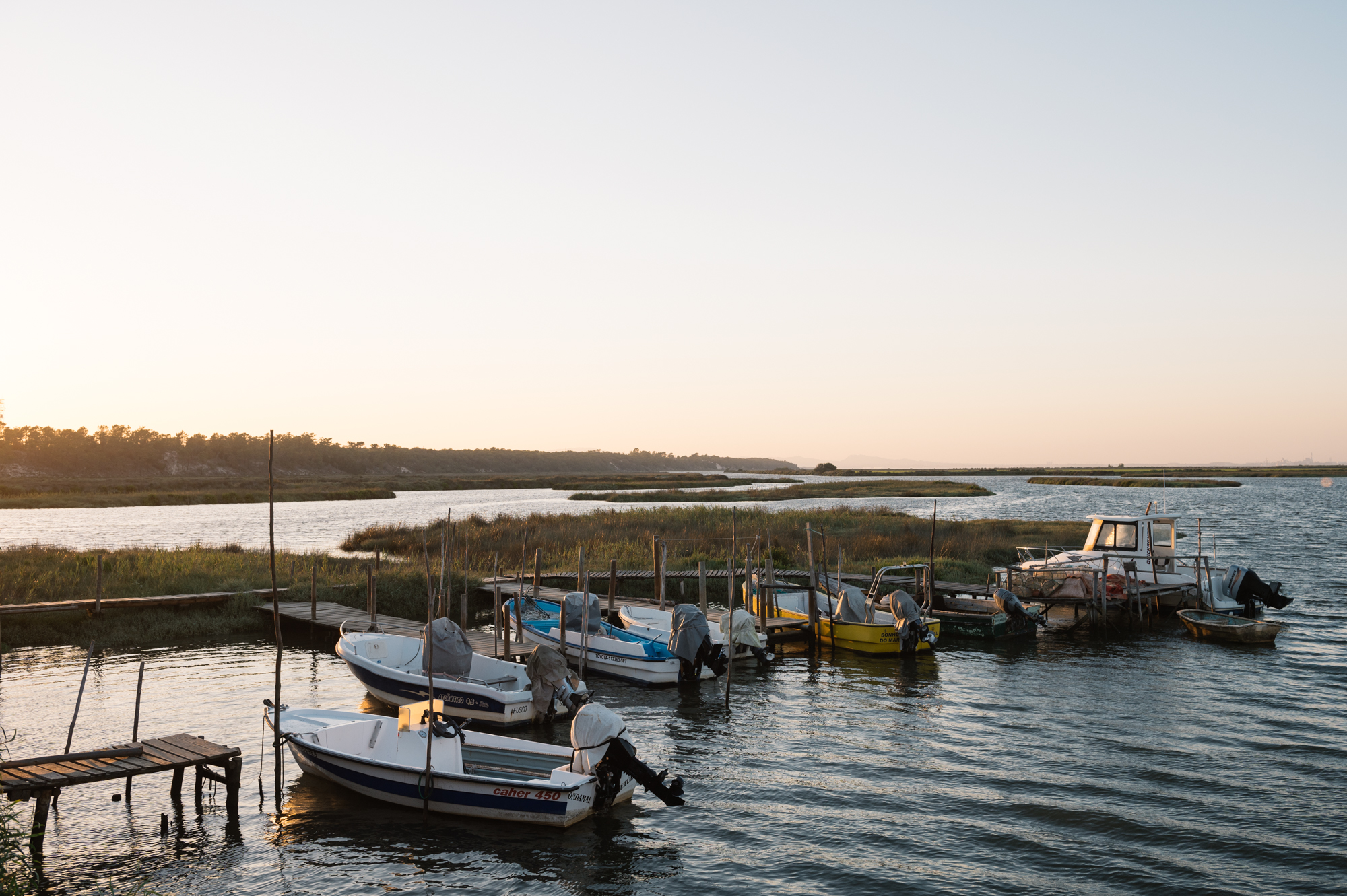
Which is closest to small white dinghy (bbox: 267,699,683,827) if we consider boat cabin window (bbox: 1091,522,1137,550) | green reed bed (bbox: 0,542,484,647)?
green reed bed (bbox: 0,542,484,647)

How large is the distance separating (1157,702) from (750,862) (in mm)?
11914

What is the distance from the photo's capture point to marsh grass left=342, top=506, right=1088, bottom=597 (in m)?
36.2

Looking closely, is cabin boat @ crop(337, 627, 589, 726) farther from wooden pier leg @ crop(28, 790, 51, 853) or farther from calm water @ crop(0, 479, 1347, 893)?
wooden pier leg @ crop(28, 790, 51, 853)

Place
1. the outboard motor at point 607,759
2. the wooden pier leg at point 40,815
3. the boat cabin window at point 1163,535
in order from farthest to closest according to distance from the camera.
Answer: the boat cabin window at point 1163,535, the outboard motor at point 607,759, the wooden pier leg at point 40,815

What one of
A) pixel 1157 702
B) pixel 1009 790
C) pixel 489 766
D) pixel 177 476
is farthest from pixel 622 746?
pixel 177 476

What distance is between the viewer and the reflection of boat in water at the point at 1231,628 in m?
23.9

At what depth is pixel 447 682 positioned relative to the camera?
16.5 m

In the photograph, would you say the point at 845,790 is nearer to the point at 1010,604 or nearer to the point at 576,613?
the point at 576,613

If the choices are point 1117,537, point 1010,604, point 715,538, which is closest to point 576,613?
point 715,538

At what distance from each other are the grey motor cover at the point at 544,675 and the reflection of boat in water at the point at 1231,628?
19.4m

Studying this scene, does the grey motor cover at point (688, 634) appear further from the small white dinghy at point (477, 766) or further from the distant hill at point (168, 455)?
the distant hill at point (168, 455)

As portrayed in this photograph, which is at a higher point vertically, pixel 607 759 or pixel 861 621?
pixel 607 759

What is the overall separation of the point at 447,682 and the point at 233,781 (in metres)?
4.89

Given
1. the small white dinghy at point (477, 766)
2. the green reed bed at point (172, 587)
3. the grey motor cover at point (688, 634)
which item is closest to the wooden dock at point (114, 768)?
the small white dinghy at point (477, 766)
